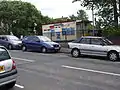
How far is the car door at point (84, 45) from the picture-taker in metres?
16.7

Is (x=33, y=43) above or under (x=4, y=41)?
under

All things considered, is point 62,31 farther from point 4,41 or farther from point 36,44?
point 36,44

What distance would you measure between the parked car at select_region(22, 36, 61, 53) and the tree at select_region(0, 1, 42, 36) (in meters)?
19.7

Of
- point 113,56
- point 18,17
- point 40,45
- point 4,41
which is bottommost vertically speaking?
point 113,56

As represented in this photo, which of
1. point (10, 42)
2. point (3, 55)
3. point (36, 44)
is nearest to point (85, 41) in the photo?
point (36, 44)

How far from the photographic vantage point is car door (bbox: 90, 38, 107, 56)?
52.3 feet

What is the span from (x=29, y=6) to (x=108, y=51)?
1315 inches

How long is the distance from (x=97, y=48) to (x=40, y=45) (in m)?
6.51

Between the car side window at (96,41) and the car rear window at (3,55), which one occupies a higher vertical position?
the car side window at (96,41)

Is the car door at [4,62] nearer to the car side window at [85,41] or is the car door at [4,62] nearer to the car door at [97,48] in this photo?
the car door at [97,48]

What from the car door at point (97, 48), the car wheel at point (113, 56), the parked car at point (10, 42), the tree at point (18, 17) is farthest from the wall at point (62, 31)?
the car wheel at point (113, 56)

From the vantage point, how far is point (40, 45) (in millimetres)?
21188

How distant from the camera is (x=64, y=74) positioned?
1060 cm

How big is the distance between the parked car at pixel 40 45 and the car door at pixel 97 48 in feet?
16.7
